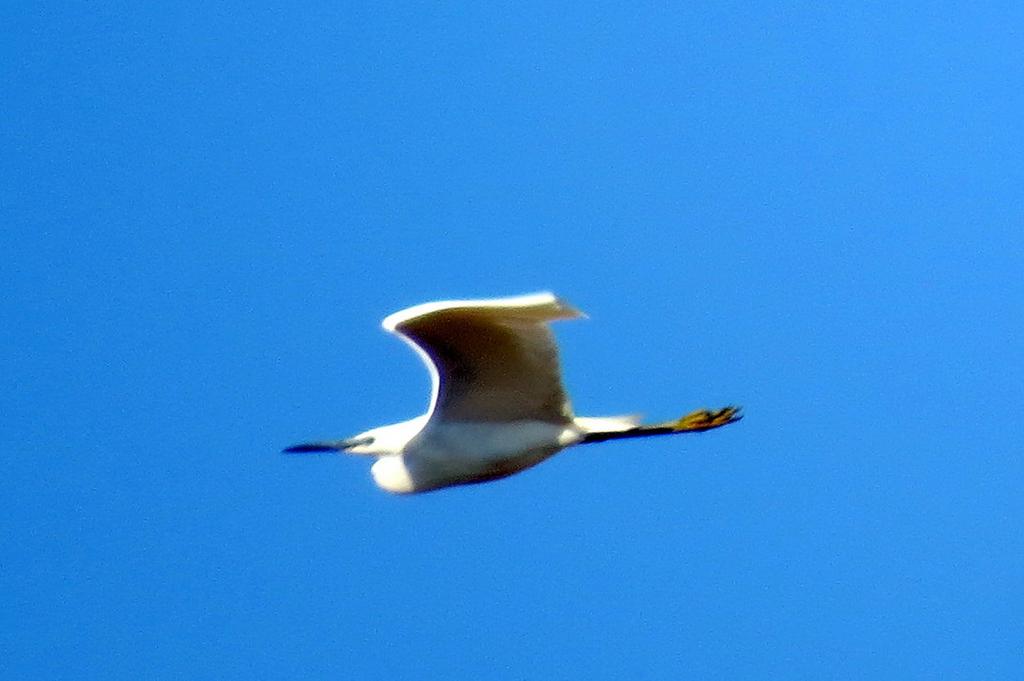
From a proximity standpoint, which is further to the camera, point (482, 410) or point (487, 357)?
point (482, 410)

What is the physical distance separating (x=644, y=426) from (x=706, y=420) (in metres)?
0.58

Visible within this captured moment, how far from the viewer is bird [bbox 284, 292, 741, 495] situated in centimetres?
887

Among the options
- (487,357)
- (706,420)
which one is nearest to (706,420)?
(706,420)

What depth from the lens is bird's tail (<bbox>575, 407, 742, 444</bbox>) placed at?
9.78 m

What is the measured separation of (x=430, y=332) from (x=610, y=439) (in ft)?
4.75

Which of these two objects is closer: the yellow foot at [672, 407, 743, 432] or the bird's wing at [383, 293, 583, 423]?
the bird's wing at [383, 293, 583, 423]

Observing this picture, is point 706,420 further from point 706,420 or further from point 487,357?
point 487,357

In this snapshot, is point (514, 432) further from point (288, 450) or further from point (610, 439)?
point (288, 450)

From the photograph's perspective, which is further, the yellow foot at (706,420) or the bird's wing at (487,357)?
the yellow foot at (706,420)

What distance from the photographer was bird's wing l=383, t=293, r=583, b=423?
8586mm

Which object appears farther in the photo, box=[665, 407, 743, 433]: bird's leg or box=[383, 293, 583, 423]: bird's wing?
box=[665, 407, 743, 433]: bird's leg

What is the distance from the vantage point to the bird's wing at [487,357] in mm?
8586

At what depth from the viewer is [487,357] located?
30.3ft

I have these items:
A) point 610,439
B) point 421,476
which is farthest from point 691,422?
A: point 421,476
